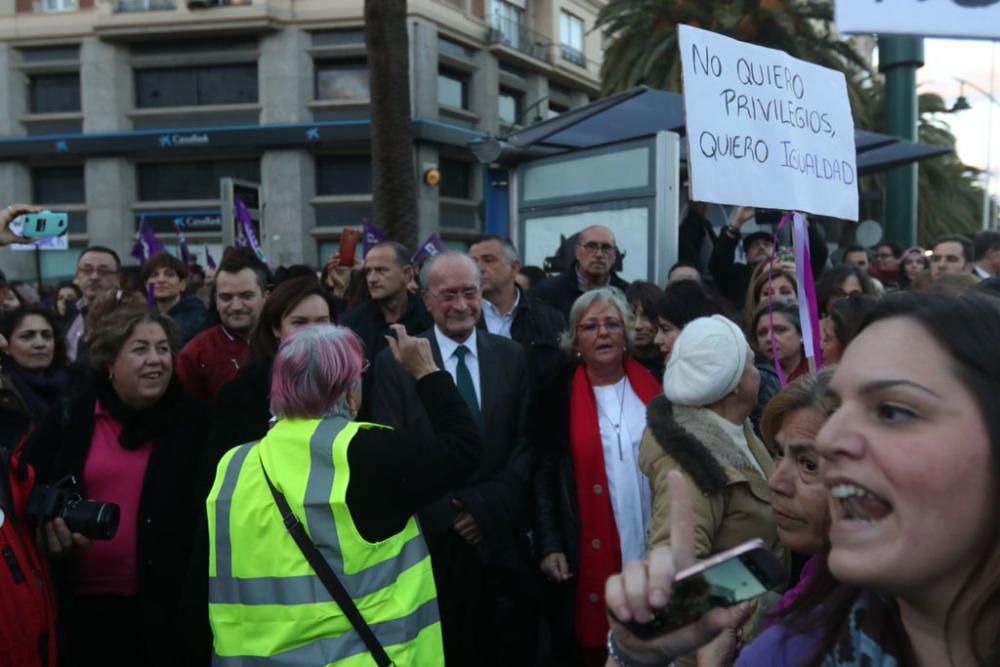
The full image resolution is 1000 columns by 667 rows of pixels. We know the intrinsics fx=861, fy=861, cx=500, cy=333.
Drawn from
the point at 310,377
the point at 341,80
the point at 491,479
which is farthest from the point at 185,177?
the point at 310,377

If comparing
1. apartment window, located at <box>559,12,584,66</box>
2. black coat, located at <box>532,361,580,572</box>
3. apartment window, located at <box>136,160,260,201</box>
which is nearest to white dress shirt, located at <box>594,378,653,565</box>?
black coat, located at <box>532,361,580,572</box>

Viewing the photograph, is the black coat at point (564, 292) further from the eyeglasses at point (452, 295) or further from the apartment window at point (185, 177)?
the apartment window at point (185, 177)

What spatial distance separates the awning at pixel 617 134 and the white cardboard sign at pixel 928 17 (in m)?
4.65

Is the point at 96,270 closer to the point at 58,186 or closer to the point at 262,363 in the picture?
the point at 262,363

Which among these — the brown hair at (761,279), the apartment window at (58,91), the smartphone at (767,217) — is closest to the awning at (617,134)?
the smartphone at (767,217)

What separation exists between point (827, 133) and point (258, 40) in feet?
89.1

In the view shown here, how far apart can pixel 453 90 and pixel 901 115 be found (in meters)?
21.3

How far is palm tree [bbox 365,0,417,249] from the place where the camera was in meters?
8.84

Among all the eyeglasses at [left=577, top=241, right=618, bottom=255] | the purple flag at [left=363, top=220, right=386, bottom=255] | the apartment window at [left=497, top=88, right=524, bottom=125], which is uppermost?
the apartment window at [left=497, top=88, right=524, bottom=125]

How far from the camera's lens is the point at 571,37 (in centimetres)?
3375

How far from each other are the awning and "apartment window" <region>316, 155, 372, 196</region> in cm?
1867

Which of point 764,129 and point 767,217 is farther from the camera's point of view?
point 767,217

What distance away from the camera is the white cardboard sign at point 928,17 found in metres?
3.26

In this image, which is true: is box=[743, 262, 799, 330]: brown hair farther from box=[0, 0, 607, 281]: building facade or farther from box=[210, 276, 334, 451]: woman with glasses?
box=[0, 0, 607, 281]: building facade
